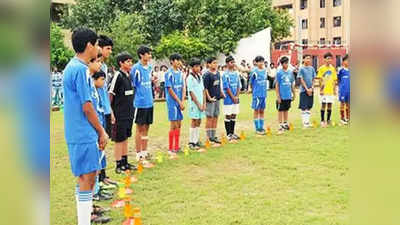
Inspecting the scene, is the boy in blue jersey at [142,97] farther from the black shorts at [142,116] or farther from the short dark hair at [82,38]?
the short dark hair at [82,38]

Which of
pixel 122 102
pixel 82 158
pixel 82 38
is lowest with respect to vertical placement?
pixel 82 158

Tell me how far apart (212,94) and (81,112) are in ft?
18.1

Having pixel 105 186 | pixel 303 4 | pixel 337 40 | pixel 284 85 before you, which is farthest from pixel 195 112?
pixel 303 4

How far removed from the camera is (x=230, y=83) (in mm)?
9641

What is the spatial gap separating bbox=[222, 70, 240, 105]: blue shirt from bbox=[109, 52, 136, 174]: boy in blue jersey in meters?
3.08

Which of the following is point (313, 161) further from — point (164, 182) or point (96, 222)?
point (96, 222)

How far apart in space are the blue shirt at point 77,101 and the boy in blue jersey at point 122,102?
9.45 ft

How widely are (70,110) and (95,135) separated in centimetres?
30

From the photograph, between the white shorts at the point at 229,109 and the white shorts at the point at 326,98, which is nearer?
the white shorts at the point at 229,109

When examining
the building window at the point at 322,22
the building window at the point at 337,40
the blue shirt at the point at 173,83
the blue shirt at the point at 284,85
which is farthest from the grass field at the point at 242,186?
the building window at the point at 322,22

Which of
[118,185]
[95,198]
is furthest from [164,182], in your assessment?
[95,198]

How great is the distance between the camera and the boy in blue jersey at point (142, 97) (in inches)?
287

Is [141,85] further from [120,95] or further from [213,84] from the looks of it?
[213,84]
